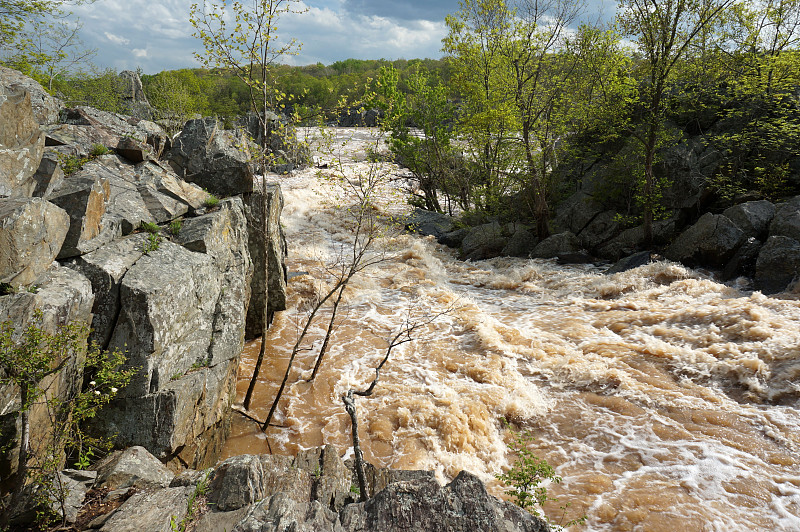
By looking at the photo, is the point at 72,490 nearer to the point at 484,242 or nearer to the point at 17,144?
the point at 17,144

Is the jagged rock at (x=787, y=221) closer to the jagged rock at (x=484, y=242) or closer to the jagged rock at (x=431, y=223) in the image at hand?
the jagged rock at (x=484, y=242)

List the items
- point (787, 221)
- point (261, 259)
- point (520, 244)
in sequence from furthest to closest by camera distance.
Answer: point (520, 244) < point (787, 221) < point (261, 259)

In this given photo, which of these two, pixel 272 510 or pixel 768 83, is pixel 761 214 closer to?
pixel 768 83

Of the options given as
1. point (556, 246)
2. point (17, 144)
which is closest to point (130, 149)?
point (17, 144)

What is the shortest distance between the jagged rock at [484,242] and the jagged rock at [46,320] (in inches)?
606

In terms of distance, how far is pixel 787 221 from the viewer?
41.0ft

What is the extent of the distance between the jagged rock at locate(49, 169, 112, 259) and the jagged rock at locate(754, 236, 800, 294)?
52.5 ft

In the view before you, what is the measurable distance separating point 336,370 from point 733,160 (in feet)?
55.4

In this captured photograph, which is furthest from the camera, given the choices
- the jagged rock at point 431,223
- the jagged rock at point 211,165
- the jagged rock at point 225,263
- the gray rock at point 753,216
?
the jagged rock at point 431,223

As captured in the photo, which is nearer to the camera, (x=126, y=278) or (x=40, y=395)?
(x=40, y=395)

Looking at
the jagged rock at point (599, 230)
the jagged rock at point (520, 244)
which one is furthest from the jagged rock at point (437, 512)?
the jagged rock at point (599, 230)

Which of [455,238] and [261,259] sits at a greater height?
[261,259]

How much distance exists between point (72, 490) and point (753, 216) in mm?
17698

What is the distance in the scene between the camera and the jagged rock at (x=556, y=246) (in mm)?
17578
